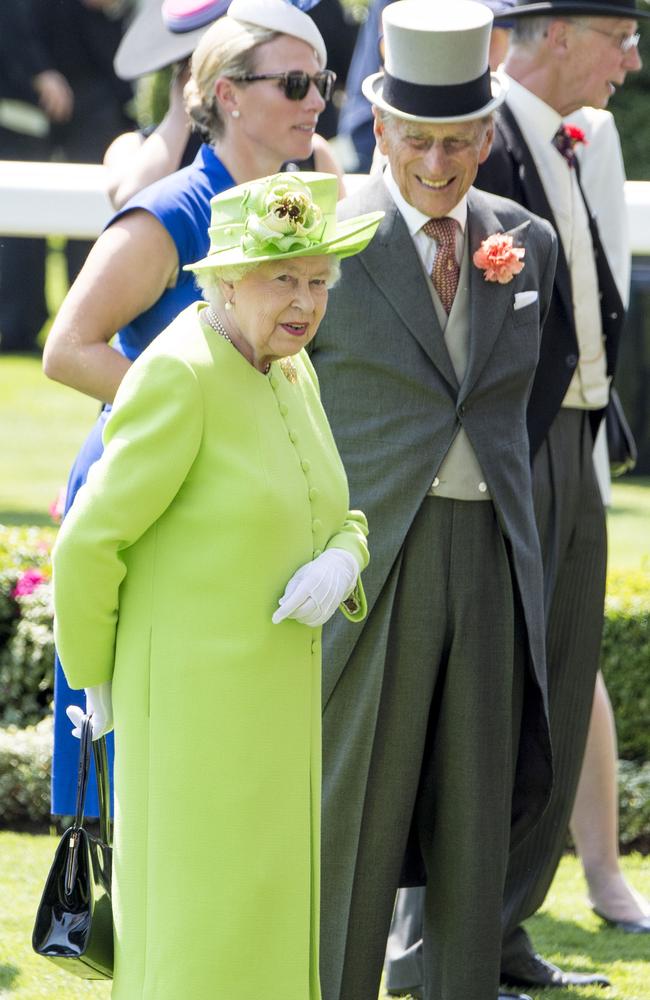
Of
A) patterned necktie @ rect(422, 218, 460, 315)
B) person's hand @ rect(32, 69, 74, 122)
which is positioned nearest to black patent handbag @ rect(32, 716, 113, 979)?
patterned necktie @ rect(422, 218, 460, 315)

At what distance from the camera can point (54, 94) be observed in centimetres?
1094

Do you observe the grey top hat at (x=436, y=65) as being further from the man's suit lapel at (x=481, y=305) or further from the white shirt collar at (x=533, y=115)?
the white shirt collar at (x=533, y=115)

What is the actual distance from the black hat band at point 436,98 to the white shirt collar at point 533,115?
0.70m

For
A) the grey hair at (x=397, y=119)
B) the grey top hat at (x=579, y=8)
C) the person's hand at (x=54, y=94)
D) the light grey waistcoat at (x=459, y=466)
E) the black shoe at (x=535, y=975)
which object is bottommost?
the black shoe at (x=535, y=975)

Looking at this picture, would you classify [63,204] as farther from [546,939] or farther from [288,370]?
[546,939]

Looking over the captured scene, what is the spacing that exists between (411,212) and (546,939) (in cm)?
203

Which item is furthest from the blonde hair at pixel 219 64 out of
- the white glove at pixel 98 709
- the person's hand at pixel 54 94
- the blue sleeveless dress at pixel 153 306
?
the person's hand at pixel 54 94

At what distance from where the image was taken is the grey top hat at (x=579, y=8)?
4.21 metres

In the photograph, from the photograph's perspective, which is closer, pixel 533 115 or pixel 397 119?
pixel 397 119

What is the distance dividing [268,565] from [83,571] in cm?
29

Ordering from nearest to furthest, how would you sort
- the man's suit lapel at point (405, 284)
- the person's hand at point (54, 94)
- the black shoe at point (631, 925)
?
the man's suit lapel at point (405, 284), the black shoe at point (631, 925), the person's hand at point (54, 94)

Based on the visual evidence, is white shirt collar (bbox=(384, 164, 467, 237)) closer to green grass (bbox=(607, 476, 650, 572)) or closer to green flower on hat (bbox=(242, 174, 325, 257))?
green flower on hat (bbox=(242, 174, 325, 257))

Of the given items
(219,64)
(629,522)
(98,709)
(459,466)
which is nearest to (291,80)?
(219,64)

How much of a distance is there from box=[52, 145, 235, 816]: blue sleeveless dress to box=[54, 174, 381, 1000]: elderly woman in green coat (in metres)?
0.72
